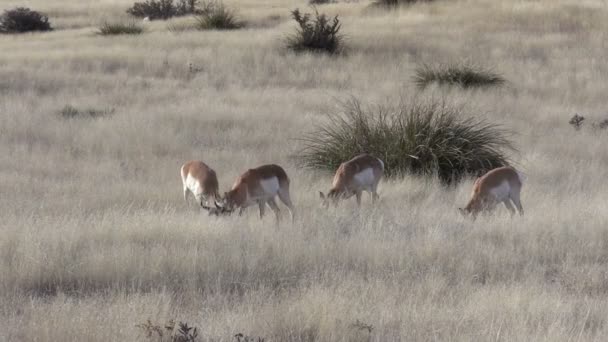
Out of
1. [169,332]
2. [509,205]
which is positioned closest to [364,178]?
[509,205]

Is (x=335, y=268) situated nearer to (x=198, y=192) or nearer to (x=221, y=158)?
(x=198, y=192)

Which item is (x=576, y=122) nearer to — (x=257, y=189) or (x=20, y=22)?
(x=257, y=189)

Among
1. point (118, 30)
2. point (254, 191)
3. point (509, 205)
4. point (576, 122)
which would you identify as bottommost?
point (576, 122)

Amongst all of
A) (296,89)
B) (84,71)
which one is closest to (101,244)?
(296,89)

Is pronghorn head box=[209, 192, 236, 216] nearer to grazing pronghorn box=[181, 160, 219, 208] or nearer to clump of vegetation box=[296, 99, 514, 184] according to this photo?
grazing pronghorn box=[181, 160, 219, 208]

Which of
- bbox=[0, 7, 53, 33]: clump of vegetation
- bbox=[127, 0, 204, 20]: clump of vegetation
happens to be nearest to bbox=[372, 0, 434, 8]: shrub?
bbox=[127, 0, 204, 20]: clump of vegetation

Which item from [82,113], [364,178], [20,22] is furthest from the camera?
[20,22]

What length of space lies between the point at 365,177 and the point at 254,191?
1.25 metres

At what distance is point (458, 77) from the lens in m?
18.5

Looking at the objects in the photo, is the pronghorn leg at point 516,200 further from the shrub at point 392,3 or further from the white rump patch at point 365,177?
the shrub at point 392,3

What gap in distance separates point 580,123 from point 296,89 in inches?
231

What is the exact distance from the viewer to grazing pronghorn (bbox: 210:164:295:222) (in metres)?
8.06

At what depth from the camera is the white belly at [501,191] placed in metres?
8.45

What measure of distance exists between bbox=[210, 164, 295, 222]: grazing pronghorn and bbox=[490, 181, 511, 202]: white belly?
75.8 inches
